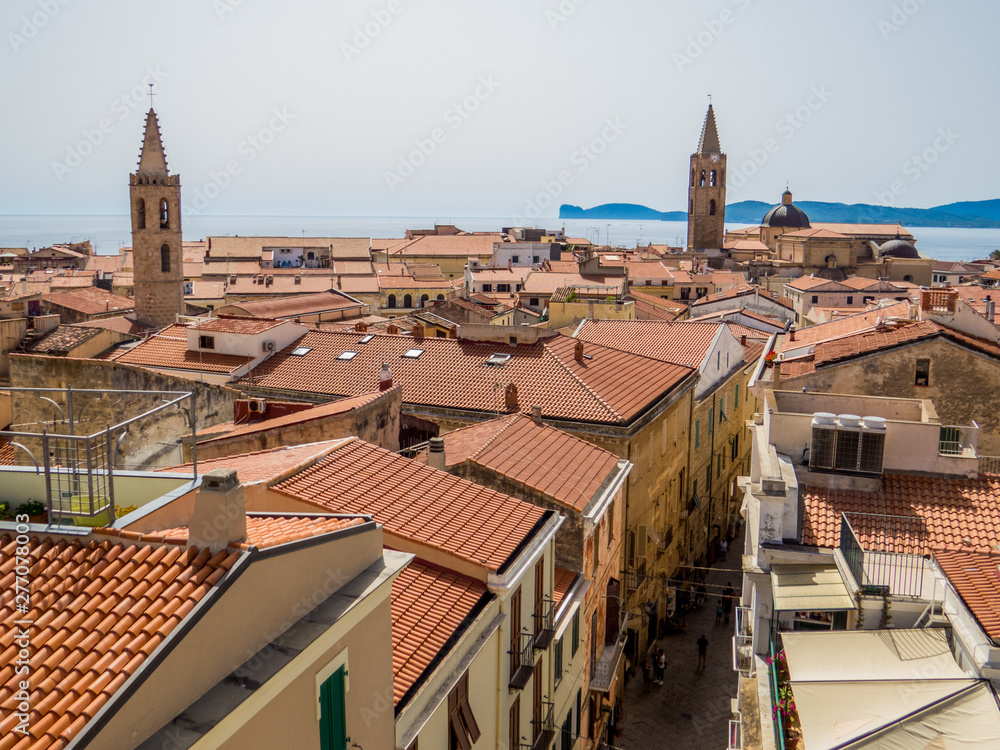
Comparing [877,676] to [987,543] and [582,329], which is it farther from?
[582,329]

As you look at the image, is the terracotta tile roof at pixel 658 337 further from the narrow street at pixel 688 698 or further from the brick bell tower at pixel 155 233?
the brick bell tower at pixel 155 233

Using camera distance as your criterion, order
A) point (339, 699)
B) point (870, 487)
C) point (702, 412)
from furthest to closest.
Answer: point (702, 412) → point (870, 487) → point (339, 699)

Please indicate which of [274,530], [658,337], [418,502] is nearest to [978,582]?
[418,502]

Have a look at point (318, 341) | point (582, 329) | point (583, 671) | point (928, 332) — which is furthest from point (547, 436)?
point (582, 329)

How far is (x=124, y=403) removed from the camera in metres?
23.2

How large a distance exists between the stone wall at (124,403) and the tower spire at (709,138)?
100704 mm

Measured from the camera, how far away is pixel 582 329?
3241 centimetres

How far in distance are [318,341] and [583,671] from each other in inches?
623

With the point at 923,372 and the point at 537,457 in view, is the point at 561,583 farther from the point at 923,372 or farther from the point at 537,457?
the point at 923,372

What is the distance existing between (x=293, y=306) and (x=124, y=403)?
29684mm

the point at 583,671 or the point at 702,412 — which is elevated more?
the point at 702,412

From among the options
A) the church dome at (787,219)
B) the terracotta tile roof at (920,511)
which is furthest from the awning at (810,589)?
the church dome at (787,219)

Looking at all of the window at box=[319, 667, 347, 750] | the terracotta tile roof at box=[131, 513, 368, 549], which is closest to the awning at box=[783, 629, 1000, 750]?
the window at box=[319, 667, 347, 750]

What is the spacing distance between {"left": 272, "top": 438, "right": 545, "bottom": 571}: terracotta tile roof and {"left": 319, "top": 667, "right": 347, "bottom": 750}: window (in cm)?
356
